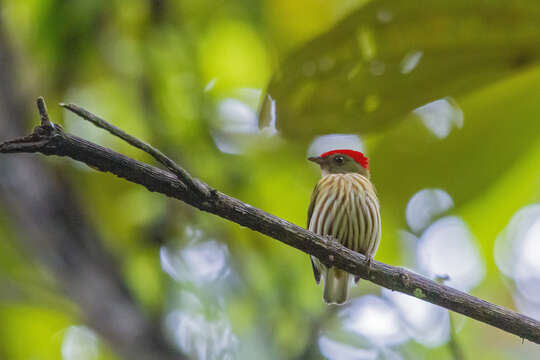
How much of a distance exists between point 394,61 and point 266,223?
1.01m

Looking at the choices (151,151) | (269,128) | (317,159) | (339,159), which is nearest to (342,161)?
(339,159)

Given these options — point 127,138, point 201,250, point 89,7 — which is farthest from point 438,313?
point 127,138

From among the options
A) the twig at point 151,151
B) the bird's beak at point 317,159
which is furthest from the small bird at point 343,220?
the twig at point 151,151

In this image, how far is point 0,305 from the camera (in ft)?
13.9

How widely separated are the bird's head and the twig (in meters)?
2.28

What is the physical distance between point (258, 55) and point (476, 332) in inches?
98.6

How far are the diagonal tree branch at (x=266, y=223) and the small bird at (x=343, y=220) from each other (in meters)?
1.28

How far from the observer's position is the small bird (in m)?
3.51

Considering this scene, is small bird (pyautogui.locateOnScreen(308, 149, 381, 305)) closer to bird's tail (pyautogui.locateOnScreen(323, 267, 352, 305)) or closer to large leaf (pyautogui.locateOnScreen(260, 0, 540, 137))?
bird's tail (pyautogui.locateOnScreen(323, 267, 352, 305))

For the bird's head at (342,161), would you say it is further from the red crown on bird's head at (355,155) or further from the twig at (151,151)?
the twig at (151,151)

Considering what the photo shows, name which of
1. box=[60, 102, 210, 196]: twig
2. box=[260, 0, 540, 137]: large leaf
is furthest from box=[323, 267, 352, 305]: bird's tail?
box=[60, 102, 210, 196]: twig

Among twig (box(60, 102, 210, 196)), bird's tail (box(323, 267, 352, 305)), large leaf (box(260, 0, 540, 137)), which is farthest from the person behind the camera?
bird's tail (box(323, 267, 352, 305))

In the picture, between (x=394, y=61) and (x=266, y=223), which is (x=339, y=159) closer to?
(x=394, y=61)

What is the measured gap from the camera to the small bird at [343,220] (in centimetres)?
351
